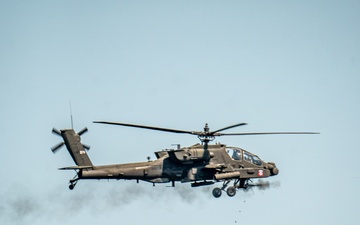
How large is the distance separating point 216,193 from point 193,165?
10.4 ft

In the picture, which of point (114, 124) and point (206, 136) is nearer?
point (114, 124)

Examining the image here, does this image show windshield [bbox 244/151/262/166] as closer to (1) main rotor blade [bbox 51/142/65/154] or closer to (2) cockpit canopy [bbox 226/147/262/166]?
(2) cockpit canopy [bbox 226/147/262/166]

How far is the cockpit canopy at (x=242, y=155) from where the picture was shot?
68.3 m

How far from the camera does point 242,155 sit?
6869 cm

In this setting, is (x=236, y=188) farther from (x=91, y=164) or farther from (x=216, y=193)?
(x=91, y=164)

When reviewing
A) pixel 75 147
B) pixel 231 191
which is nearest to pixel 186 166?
pixel 231 191

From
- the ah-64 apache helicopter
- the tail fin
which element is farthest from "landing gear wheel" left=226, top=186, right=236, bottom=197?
the tail fin

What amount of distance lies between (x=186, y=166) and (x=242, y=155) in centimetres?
519

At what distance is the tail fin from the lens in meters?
65.2

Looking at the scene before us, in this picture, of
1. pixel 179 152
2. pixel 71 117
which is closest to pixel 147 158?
pixel 179 152

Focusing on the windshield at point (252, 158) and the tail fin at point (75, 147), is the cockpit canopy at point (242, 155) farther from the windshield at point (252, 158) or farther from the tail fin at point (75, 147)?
the tail fin at point (75, 147)

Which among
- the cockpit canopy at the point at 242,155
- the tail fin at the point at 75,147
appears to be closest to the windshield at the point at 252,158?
the cockpit canopy at the point at 242,155

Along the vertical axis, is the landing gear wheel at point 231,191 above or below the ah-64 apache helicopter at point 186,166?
below

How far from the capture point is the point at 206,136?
2630 inches
